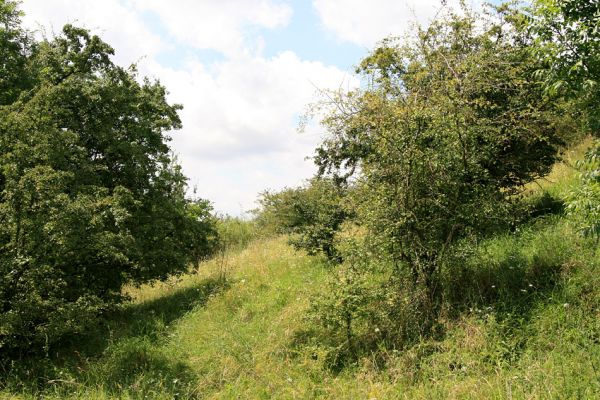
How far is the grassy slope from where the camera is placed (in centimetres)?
554

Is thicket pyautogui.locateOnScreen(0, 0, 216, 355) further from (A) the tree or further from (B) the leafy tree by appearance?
(A) the tree

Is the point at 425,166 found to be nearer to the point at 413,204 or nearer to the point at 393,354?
the point at 413,204

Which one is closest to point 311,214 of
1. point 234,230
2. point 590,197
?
point 590,197

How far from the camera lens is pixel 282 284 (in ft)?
34.8

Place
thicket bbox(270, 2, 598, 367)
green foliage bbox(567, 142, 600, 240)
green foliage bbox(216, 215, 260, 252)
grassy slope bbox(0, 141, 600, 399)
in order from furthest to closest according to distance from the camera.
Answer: green foliage bbox(216, 215, 260, 252), thicket bbox(270, 2, 598, 367), grassy slope bbox(0, 141, 600, 399), green foliage bbox(567, 142, 600, 240)

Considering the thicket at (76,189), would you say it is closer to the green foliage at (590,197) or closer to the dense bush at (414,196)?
the dense bush at (414,196)

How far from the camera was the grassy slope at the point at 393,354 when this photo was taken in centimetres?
554

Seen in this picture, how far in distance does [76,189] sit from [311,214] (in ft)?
18.8

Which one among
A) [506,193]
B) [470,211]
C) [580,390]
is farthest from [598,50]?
[580,390]

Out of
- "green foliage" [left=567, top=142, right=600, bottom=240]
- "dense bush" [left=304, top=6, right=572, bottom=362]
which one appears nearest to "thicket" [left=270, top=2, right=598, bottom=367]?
"dense bush" [left=304, top=6, right=572, bottom=362]

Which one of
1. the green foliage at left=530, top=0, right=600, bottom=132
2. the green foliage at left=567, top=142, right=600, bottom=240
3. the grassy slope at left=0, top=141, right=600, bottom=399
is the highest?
the green foliage at left=530, top=0, right=600, bottom=132

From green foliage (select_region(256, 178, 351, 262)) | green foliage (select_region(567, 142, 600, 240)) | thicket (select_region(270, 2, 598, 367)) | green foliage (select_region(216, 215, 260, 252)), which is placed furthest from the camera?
green foliage (select_region(216, 215, 260, 252))

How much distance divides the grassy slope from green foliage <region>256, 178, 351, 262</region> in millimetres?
828

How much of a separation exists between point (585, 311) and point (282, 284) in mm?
6213
